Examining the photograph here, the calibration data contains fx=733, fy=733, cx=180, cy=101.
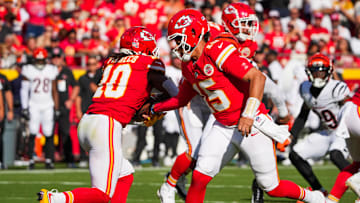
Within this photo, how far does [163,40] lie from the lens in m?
15.0

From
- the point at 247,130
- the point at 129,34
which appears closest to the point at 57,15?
the point at 129,34

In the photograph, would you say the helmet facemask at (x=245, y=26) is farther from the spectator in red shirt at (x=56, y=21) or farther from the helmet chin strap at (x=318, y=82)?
the spectator in red shirt at (x=56, y=21)

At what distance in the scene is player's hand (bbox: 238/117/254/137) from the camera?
4.99m

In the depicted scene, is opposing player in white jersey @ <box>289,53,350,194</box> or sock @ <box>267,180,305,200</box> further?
opposing player in white jersey @ <box>289,53,350,194</box>

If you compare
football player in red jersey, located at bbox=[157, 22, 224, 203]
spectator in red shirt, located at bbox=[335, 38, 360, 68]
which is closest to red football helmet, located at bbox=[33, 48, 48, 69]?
football player in red jersey, located at bbox=[157, 22, 224, 203]

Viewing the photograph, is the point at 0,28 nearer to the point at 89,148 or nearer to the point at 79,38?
the point at 79,38

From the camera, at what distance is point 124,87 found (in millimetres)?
5559

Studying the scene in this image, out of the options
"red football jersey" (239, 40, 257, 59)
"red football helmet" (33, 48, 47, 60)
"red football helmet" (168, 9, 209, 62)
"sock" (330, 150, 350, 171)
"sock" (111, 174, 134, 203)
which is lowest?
"sock" (330, 150, 350, 171)

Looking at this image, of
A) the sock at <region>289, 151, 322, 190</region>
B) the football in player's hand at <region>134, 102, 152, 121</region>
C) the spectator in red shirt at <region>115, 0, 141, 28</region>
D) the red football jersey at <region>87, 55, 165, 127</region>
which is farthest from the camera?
the spectator in red shirt at <region>115, 0, 141, 28</region>

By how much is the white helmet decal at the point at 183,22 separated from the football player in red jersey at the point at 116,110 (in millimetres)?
408

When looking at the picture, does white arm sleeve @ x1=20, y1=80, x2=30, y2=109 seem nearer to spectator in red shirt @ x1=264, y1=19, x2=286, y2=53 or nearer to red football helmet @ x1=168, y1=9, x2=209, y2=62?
spectator in red shirt @ x1=264, y1=19, x2=286, y2=53

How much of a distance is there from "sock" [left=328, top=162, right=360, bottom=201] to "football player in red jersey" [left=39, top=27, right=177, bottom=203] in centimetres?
197

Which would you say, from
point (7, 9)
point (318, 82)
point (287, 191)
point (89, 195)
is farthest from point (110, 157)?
point (7, 9)

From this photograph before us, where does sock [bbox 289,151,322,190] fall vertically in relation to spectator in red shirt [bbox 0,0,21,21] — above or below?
below
